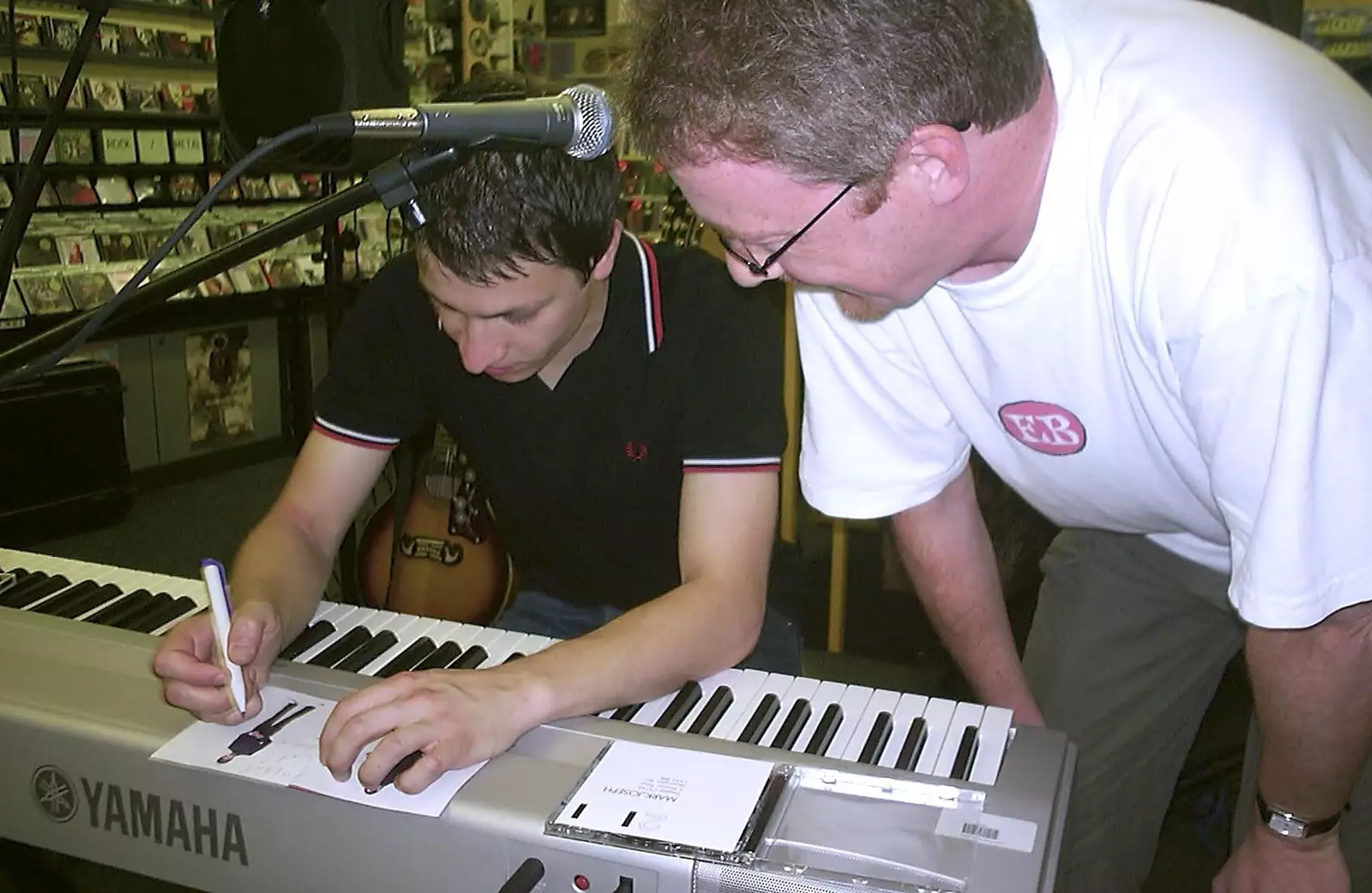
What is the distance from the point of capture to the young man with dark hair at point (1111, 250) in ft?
2.60

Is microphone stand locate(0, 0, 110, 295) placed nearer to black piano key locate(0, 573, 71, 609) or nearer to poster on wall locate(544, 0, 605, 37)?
black piano key locate(0, 573, 71, 609)

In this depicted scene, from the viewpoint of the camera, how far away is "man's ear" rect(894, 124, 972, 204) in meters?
0.86

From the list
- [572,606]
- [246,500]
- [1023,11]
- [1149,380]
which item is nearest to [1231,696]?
[572,606]

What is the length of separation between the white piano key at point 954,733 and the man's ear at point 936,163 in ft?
1.44

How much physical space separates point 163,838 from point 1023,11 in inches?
37.2

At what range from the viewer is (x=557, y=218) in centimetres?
128

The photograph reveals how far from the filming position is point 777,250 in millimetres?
947

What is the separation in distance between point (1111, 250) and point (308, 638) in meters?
0.87

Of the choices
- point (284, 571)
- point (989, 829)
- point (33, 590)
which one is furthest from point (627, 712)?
point (33, 590)

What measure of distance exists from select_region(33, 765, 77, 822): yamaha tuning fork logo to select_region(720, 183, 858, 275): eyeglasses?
27.9 inches

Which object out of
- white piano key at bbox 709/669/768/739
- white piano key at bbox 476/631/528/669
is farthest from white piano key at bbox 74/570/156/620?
white piano key at bbox 709/669/768/739

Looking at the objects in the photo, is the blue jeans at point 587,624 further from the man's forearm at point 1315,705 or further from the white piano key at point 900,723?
the man's forearm at point 1315,705

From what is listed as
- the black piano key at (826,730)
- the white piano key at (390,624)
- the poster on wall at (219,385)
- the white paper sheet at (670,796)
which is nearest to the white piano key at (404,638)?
the white piano key at (390,624)

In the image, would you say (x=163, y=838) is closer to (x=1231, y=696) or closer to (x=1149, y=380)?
(x=1149, y=380)
